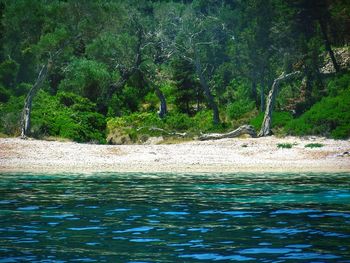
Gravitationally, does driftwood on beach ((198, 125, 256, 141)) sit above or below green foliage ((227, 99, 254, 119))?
below

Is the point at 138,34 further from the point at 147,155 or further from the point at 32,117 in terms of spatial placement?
the point at 147,155

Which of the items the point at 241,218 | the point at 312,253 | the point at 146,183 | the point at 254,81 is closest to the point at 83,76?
the point at 254,81

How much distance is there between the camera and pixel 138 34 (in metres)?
51.6

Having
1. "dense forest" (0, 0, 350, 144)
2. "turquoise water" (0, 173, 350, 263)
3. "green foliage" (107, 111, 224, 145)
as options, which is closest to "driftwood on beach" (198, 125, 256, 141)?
"dense forest" (0, 0, 350, 144)


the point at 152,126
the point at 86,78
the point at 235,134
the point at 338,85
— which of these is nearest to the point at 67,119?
the point at 152,126

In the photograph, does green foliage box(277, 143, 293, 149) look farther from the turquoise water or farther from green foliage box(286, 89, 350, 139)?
the turquoise water

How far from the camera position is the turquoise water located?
32.1ft

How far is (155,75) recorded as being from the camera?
185ft

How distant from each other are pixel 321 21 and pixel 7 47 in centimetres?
3070

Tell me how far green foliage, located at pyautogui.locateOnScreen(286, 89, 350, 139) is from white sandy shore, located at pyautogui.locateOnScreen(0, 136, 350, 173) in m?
1.32

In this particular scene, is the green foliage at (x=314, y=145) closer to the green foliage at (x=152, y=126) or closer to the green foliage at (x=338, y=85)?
the green foliage at (x=338, y=85)

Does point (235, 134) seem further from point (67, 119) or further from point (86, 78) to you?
point (86, 78)

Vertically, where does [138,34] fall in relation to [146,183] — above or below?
above

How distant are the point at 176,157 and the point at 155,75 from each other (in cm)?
2603
